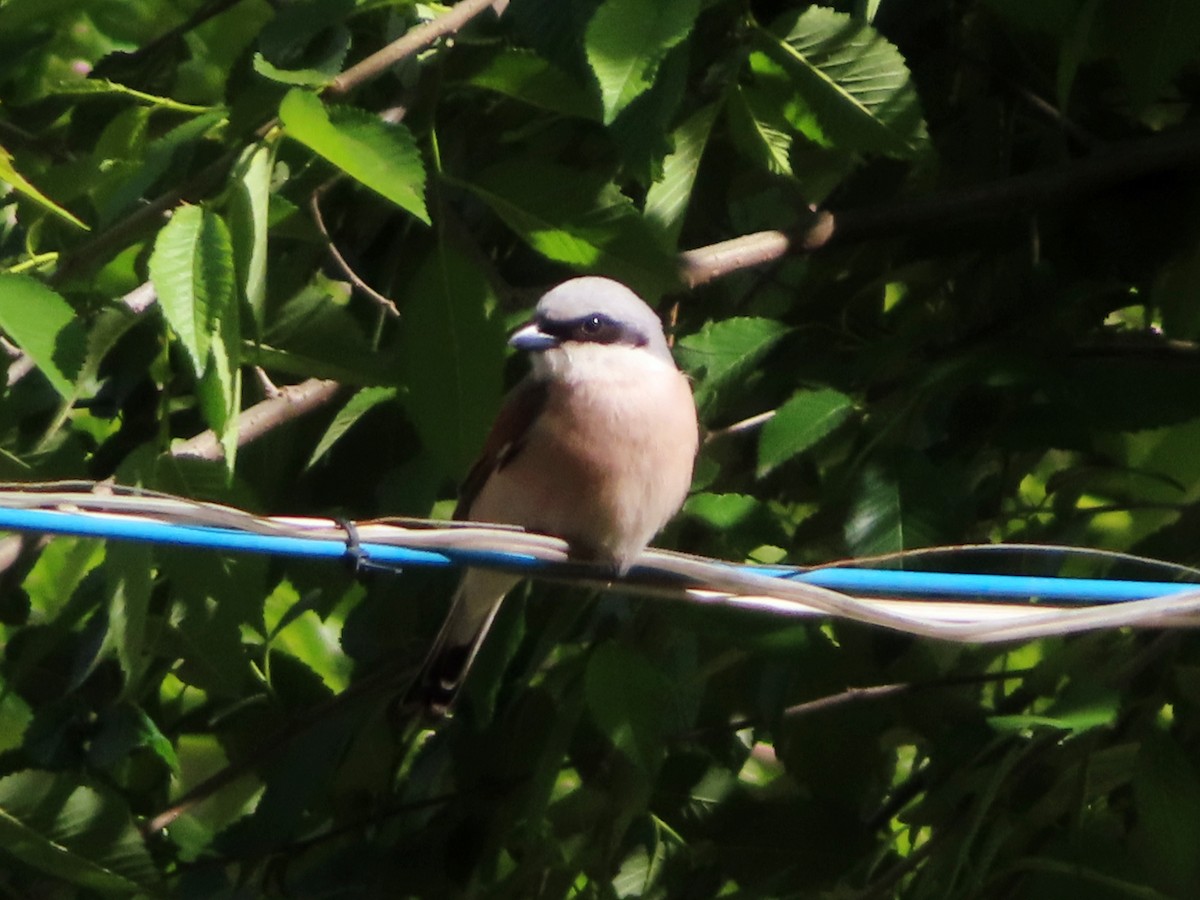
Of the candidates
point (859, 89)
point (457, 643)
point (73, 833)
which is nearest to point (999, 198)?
point (859, 89)

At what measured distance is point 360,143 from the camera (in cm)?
240

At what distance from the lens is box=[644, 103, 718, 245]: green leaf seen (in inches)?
122

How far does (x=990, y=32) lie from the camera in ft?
13.1

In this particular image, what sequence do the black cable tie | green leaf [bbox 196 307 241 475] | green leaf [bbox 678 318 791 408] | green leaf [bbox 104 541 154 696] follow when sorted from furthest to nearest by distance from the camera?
green leaf [bbox 678 318 791 408], green leaf [bbox 104 541 154 696], green leaf [bbox 196 307 241 475], the black cable tie

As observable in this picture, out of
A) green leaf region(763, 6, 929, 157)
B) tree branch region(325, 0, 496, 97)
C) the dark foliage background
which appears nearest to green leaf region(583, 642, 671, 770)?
the dark foliage background

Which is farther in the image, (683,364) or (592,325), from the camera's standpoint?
(592,325)

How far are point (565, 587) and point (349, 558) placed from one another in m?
1.36

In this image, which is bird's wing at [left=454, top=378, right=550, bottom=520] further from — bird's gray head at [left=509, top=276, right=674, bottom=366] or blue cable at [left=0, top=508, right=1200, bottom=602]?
blue cable at [left=0, top=508, right=1200, bottom=602]

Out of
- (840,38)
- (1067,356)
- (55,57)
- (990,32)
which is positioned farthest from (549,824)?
(55,57)

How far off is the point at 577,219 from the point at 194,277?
2.33ft

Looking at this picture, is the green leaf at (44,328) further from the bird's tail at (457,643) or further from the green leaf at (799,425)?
the bird's tail at (457,643)

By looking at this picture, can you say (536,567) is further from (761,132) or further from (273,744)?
(273,744)

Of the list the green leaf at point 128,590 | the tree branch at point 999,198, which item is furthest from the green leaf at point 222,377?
the tree branch at point 999,198

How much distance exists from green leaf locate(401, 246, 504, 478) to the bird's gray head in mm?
512
